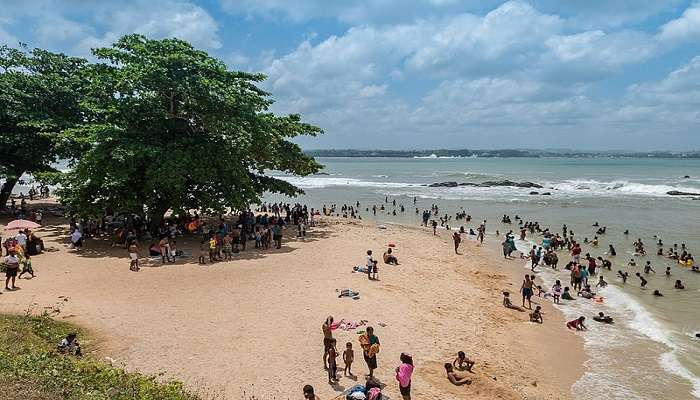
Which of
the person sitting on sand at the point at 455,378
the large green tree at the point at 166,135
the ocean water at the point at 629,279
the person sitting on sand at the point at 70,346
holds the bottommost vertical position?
the ocean water at the point at 629,279

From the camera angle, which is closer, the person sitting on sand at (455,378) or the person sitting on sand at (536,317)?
the person sitting on sand at (455,378)

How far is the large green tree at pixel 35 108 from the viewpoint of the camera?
26312 millimetres

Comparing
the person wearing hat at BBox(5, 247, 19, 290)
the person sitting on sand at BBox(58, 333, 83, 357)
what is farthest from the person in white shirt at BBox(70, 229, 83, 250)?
the person sitting on sand at BBox(58, 333, 83, 357)

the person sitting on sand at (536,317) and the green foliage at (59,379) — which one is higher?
the green foliage at (59,379)

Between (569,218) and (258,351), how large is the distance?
37982 millimetres

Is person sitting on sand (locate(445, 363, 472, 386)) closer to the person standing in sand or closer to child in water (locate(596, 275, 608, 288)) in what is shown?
the person standing in sand

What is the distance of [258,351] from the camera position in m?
11.9

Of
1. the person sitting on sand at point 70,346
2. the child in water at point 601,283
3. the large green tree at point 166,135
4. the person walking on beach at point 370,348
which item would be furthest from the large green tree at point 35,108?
the child in water at point 601,283

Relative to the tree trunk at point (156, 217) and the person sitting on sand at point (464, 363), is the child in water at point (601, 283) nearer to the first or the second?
the person sitting on sand at point (464, 363)

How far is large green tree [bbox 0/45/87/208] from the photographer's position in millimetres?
26312

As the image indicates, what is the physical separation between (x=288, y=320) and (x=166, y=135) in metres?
13.0

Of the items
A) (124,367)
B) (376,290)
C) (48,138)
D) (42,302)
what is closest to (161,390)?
(124,367)

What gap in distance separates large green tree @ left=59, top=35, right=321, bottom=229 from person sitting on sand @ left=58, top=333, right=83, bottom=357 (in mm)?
10386

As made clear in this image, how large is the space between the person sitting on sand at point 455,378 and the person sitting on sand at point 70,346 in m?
8.02
